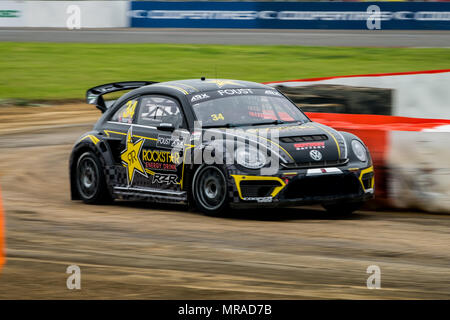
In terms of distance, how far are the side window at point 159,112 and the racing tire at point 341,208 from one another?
1.81 metres

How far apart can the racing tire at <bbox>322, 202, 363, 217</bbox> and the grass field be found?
1224 centimetres

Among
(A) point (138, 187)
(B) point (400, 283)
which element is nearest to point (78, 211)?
(A) point (138, 187)

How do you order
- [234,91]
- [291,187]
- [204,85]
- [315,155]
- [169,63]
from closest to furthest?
[291,187], [315,155], [234,91], [204,85], [169,63]

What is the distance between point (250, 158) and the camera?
8492 mm

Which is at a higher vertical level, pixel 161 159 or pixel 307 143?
pixel 307 143

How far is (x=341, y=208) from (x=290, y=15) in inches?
1079

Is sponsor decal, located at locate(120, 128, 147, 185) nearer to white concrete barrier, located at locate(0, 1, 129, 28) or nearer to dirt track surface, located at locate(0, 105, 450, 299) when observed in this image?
dirt track surface, located at locate(0, 105, 450, 299)

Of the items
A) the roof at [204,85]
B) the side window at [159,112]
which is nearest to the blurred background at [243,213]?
the side window at [159,112]

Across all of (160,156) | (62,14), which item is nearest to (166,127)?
(160,156)

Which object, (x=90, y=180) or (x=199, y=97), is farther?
(x=90, y=180)

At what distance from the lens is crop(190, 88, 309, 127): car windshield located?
30.4 ft

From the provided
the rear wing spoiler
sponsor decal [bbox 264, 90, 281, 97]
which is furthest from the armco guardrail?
sponsor decal [bbox 264, 90, 281, 97]

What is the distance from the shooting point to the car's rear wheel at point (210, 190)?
8.60 metres

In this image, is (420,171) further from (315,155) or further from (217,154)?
(217,154)
